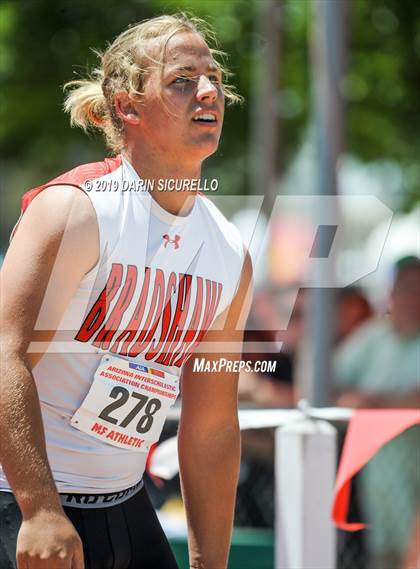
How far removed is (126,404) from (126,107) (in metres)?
0.67

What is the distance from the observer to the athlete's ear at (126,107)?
255 cm

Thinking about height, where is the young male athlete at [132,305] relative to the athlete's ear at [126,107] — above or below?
below

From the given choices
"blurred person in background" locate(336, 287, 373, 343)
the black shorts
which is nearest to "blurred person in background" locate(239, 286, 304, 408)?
"blurred person in background" locate(336, 287, 373, 343)

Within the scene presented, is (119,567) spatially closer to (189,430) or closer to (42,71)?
(189,430)

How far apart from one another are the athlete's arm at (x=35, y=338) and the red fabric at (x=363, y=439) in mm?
1534

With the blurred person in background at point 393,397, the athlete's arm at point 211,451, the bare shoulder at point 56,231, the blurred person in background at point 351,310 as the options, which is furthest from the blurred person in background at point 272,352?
the bare shoulder at point 56,231

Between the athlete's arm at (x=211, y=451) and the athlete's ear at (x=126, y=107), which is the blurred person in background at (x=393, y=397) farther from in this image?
the athlete's ear at (x=126, y=107)

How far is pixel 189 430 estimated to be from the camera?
108 inches

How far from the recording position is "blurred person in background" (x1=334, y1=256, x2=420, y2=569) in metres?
4.77

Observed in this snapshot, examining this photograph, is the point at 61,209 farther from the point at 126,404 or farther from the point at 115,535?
the point at 115,535

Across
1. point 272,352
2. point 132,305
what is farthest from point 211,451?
point 272,352

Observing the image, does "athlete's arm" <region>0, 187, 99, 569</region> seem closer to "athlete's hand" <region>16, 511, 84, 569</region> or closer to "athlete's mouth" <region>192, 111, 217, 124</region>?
"athlete's hand" <region>16, 511, 84, 569</region>

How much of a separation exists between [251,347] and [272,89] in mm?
8078

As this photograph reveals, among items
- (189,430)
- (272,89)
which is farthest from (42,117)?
(189,430)
